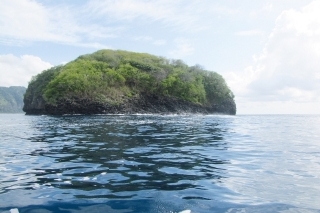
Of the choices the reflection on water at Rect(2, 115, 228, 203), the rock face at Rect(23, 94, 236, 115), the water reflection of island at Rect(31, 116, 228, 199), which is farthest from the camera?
the rock face at Rect(23, 94, 236, 115)

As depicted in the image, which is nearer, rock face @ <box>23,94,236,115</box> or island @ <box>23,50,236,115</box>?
rock face @ <box>23,94,236,115</box>

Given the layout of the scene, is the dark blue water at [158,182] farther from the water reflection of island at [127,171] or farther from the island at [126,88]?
the island at [126,88]

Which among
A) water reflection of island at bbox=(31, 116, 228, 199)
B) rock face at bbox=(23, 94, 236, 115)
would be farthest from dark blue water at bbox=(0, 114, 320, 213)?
Result: rock face at bbox=(23, 94, 236, 115)

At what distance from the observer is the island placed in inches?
3482

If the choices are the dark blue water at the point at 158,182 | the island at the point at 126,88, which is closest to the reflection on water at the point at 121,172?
the dark blue water at the point at 158,182

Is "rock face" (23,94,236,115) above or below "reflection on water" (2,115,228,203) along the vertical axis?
above

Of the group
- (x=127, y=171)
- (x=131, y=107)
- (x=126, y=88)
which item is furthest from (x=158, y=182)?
(x=126, y=88)

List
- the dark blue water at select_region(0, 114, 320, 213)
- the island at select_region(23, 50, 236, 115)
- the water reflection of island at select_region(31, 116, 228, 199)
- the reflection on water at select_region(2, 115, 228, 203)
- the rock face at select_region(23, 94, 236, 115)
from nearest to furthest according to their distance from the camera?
the dark blue water at select_region(0, 114, 320, 213)
the reflection on water at select_region(2, 115, 228, 203)
the water reflection of island at select_region(31, 116, 228, 199)
the rock face at select_region(23, 94, 236, 115)
the island at select_region(23, 50, 236, 115)

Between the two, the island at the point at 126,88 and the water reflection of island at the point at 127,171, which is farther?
the island at the point at 126,88

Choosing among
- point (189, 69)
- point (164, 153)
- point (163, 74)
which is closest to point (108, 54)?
point (163, 74)

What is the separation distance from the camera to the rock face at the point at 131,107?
8562cm

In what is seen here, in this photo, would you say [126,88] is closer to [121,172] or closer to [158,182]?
[121,172]

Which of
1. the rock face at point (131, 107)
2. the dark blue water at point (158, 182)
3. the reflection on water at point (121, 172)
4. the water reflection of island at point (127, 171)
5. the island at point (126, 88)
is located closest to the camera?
the dark blue water at point (158, 182)

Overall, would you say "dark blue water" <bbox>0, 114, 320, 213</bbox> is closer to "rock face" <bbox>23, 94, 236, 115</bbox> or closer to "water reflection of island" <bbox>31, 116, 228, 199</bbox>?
"water reflection of island" <bbox>31, 116, 228, 199</bbox>
